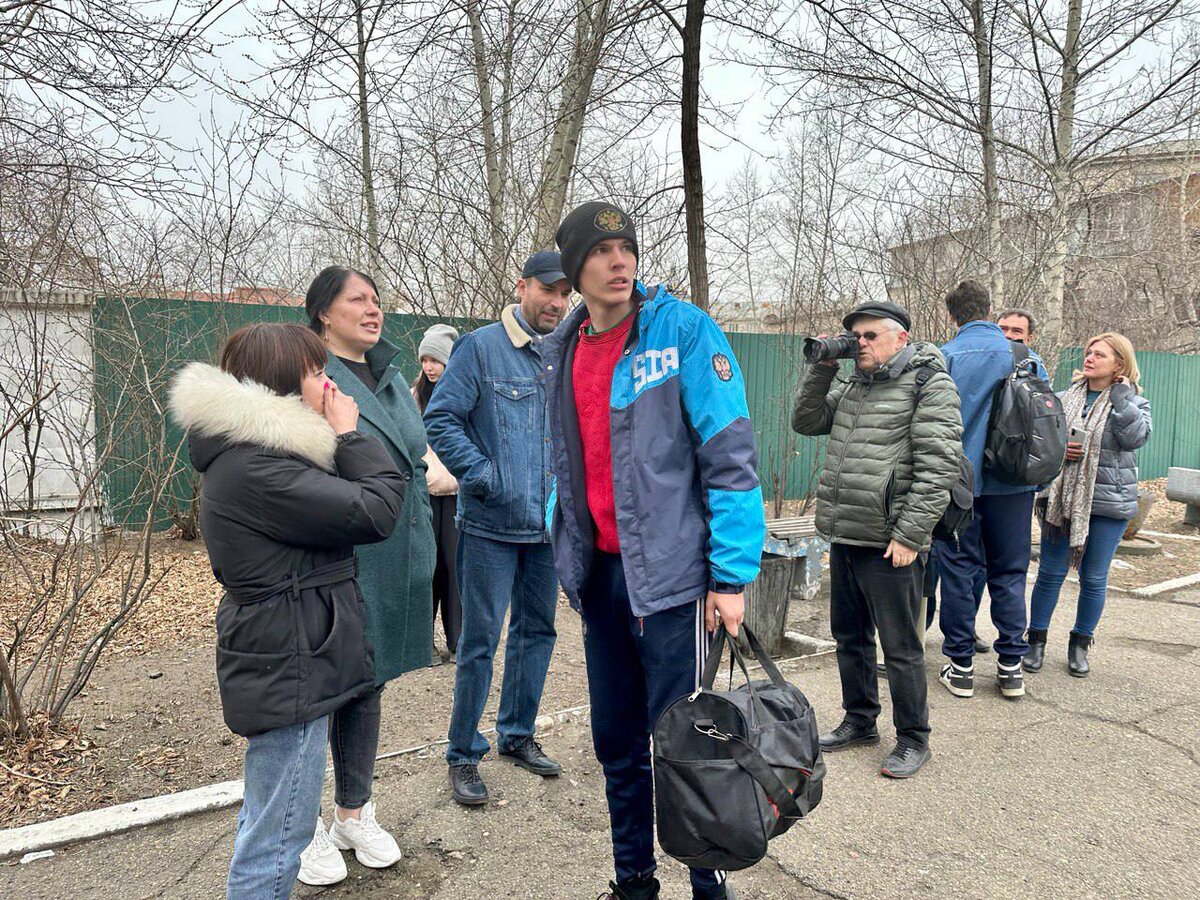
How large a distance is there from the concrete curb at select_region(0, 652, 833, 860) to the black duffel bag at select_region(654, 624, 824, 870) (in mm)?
874

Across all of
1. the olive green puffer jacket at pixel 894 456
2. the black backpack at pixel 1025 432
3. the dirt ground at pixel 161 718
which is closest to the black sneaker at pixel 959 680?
the black backpack at pixel 1025 432

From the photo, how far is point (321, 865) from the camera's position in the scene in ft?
8.96

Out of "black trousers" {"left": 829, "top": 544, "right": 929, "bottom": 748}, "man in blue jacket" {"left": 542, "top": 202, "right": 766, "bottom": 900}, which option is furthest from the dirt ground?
"man in blue jacket" {"left": 542, "top": 202, "right": 766, "bottom": 900}

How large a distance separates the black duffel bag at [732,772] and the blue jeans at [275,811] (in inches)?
38.4

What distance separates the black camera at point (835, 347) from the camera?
12.2ft

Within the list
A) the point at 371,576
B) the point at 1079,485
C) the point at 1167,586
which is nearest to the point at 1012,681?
the point at 1079,485

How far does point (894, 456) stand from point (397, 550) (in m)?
2.22

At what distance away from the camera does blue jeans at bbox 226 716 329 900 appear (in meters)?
2.18

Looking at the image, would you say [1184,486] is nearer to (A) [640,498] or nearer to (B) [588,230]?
(A) [640,498]

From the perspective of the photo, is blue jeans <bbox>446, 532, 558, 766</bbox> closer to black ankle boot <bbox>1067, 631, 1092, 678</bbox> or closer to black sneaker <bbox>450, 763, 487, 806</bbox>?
black sneaker <bbox>450, 763, 487, 806</bbox>

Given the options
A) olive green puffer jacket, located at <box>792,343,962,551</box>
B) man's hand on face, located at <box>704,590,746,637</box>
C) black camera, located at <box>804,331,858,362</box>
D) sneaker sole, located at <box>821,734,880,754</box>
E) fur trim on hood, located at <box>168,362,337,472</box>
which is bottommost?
sneaker sole, located at <box>821,734,880,754</box>

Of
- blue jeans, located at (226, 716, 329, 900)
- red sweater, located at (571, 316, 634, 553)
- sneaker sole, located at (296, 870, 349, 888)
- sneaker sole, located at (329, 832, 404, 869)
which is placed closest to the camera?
blue jeans, located at (226, 716, 329, 900)

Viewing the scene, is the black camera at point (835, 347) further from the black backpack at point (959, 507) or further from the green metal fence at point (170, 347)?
the green metal fence at point (170, 347)

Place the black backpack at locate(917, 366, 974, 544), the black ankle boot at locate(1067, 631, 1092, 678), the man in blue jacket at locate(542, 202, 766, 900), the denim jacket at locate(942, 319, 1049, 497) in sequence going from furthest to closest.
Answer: the black ankle boot at locate(1067, 631, 1092, 678), the denim jacket at locate(942, 319, 1049, 497), the black backpack at locate(917, 366, 974, 544), the man in blue jacket at locate(542, 202, 766, 900)
